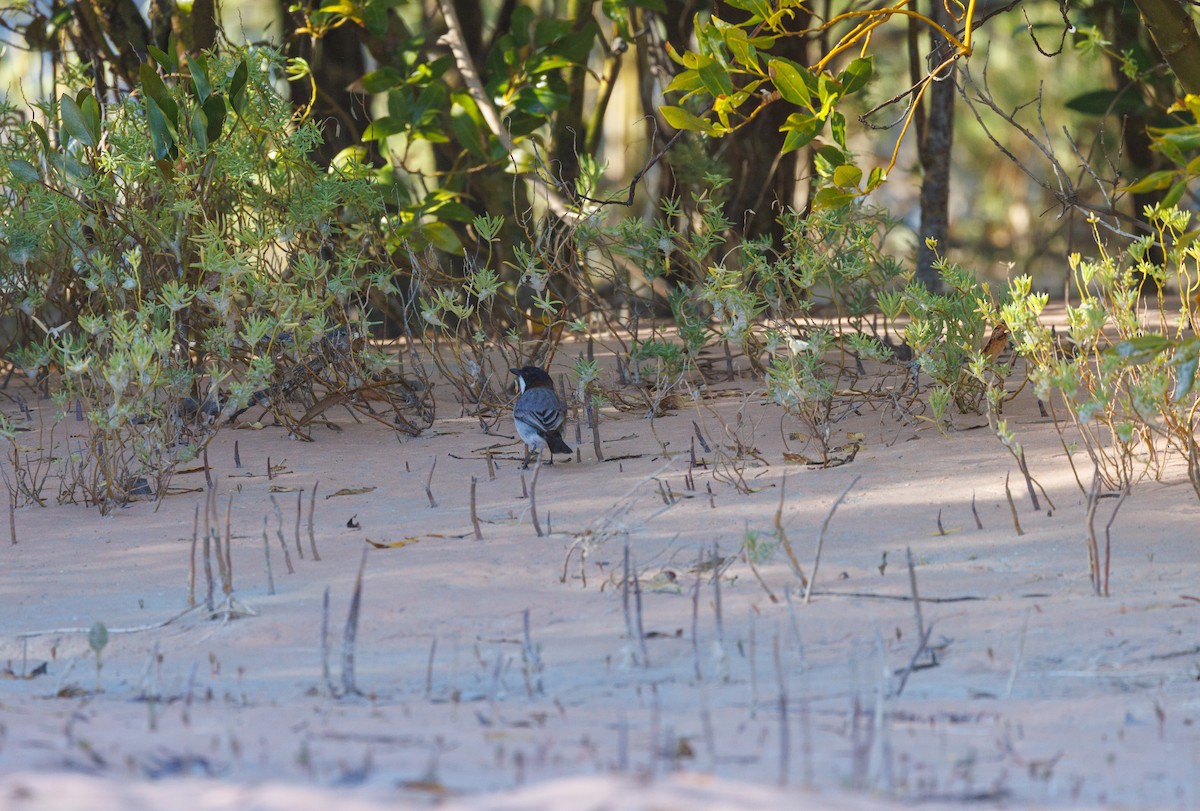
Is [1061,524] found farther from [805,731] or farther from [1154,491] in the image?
[805,731]

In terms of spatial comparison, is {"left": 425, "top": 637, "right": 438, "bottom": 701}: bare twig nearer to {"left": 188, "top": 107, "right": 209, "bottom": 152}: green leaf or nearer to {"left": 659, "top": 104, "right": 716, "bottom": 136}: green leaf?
{"left": 659, "top": 104, "right": 716, "bottom": 136}: green leaf

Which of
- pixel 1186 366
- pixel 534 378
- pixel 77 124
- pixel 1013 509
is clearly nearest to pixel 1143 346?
pixel 1186 366

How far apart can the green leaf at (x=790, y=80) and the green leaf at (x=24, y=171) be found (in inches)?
116

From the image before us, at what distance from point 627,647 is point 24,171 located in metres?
3.57

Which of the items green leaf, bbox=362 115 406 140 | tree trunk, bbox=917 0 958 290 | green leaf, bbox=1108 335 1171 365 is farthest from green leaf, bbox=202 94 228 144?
tree trunk, bbox=917 0 958 290

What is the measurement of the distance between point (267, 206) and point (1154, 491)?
141 inches

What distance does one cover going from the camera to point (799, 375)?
4.65 m

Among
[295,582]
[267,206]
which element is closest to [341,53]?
[267,206]

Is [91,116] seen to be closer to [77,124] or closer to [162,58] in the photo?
[77,124]

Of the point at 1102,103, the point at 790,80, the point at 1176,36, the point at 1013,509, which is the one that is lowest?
the point at 1013,509

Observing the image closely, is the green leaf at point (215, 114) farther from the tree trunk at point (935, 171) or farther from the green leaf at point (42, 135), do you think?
the tree trunk at point (935, 171)

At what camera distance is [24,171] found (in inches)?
203

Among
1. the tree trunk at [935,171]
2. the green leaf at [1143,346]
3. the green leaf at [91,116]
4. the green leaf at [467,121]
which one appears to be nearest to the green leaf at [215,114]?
the green leaf at [91,116]

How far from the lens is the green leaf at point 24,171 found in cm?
513
